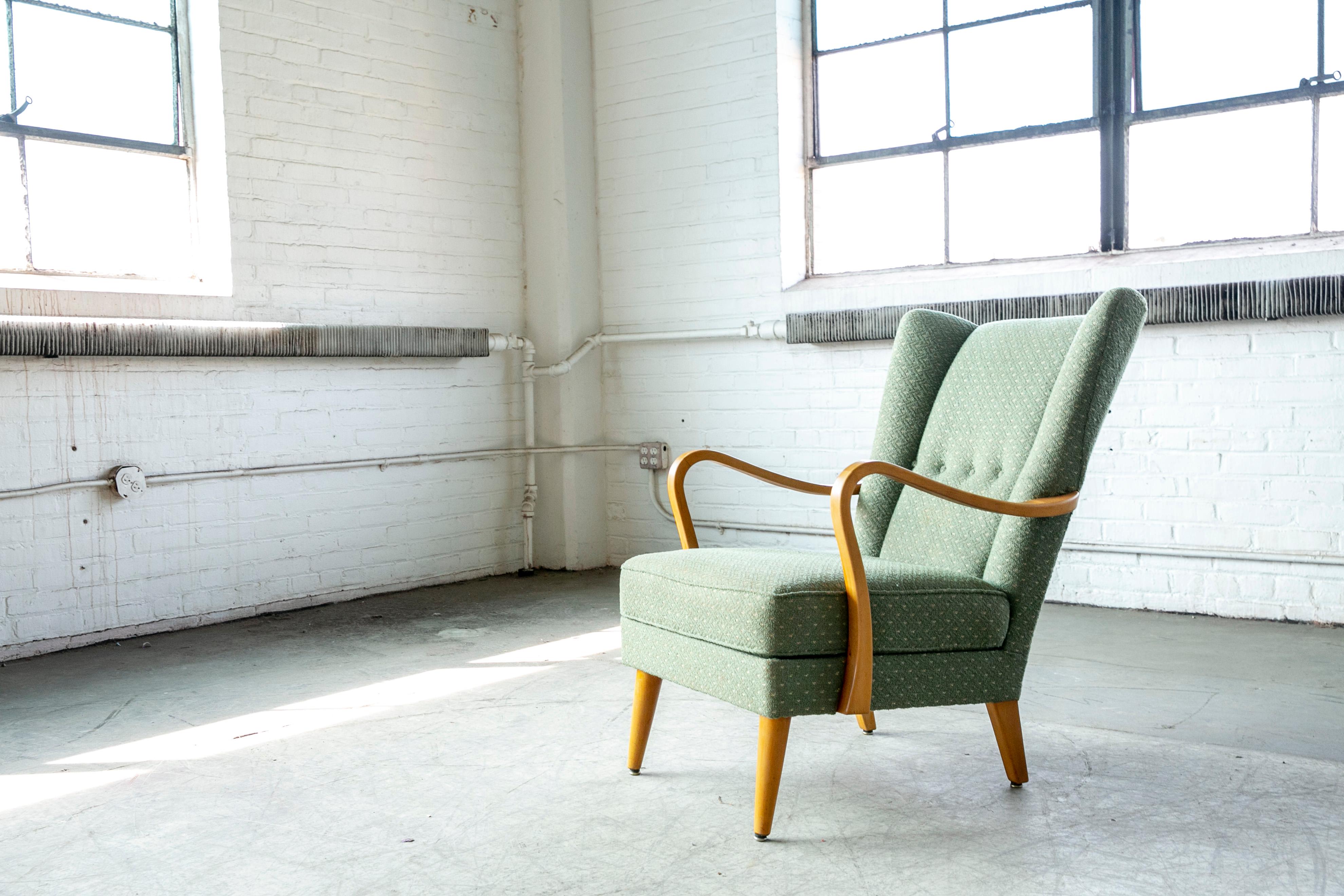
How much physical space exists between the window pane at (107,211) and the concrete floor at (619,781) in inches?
52.0

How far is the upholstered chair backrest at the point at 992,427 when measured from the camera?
2291 millimetres

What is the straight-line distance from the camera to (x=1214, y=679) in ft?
10.3

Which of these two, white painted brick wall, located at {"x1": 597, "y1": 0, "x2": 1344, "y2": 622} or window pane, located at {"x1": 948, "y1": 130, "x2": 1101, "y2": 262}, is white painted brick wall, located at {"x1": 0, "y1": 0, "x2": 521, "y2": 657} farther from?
window pane, located at {"x1": 948, "y1": 130, "x2": 1101, "y2": 262}

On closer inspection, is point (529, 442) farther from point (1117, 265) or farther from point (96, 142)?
point (1117, 265)

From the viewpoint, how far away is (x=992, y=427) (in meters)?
2.59

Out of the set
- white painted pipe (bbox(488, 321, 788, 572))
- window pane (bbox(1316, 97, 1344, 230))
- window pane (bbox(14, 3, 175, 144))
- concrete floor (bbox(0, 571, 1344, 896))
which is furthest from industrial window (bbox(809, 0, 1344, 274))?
window pane (bbox(14, 3, 175, 144))

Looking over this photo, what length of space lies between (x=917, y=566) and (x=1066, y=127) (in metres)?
2.60

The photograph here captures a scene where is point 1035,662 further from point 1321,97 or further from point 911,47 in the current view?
point 911,47

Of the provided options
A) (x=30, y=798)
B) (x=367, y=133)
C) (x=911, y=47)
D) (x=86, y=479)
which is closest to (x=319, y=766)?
(x=30, y=798)

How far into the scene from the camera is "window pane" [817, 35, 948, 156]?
15.0 ft

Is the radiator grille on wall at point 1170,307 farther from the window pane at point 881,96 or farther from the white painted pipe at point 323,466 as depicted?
the white painted pipe at point 323,466

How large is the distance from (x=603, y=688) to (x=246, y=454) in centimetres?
181

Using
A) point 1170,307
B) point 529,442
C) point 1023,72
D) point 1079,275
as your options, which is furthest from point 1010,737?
point 529,442

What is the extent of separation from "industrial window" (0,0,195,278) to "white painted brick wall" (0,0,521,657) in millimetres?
215
